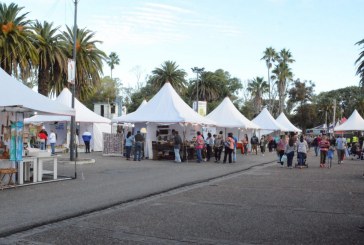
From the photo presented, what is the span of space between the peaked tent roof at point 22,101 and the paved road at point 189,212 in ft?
7.57

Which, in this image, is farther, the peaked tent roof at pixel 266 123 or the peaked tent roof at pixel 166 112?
the peaked tent roof at pixel 266 123

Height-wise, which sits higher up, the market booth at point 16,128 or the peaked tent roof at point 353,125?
the peaked tent roof at point 353,125

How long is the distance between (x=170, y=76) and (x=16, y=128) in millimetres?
56502

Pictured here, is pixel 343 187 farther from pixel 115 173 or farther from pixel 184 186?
pixel 115 173

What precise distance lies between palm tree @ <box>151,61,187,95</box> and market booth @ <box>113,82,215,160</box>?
41581 mm

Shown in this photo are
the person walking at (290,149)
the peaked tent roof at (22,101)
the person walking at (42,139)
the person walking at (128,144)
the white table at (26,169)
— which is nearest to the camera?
the peaked tent roof at (22,101)

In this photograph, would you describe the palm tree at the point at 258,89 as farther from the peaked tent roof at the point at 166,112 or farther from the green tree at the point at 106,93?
the peaked tent roof at the point at 166,112

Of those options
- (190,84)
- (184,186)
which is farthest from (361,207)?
(190,84)

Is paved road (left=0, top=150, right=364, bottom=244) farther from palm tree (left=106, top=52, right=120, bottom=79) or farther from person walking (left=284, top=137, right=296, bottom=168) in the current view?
palm tree (left=106, top=52, right=120, bottom=79)

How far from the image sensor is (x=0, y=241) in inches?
252

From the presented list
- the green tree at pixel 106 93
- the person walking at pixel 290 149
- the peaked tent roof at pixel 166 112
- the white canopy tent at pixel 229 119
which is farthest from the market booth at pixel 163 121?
the green tree at pixel 106 93

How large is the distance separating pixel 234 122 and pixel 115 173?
19132 mm

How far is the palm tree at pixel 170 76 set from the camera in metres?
68.6

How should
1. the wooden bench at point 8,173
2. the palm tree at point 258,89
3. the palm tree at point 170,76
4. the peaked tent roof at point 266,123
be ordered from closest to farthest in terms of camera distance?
the wooden bench at point 8,173
the peaked tent roof at point 266,123
the palm tree at point 170,76
the palm tree at point 258,89
